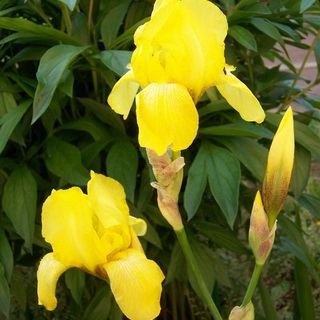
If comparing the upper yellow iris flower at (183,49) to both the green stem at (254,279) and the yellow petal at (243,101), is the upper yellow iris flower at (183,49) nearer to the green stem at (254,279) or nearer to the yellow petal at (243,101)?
the yellow petal at (243,101)

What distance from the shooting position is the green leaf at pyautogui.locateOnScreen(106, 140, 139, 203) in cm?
142

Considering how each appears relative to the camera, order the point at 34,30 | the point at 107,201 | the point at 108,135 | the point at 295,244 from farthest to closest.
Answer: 1. the point at 295,244
2. the point at 108,135
3. the point at 34,30
4. the point at 107,201

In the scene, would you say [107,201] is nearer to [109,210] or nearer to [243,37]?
[109,210]

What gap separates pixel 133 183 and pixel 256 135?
262 mm

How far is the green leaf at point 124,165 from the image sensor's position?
1.42 meters

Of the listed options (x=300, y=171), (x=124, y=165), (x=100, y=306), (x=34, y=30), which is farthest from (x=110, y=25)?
(x=100, y=306)

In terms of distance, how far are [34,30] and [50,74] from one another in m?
0.15

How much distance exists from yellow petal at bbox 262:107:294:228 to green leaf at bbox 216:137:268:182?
75 centimetres

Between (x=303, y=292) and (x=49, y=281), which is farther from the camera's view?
(x=303, y=292)

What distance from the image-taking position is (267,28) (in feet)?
4.84

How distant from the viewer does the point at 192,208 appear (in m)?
1.29

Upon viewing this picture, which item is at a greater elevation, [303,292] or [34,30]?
[34,30]

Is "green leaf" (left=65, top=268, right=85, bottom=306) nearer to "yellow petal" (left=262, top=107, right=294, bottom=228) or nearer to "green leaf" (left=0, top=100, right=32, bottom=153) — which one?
"green leaf" (left=0, top=100, right=32, bottom=153)

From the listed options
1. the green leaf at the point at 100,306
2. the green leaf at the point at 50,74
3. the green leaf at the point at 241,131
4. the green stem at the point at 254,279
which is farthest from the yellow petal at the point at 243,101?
the green leaf at the point at 100,306
